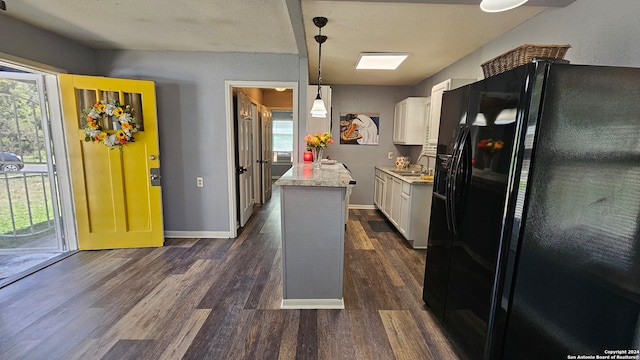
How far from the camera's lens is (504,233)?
1.30m

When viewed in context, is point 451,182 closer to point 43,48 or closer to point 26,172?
point 43,48

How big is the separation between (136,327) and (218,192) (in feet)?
6.04

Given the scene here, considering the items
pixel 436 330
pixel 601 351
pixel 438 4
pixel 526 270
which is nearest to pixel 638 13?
pixel 438 4

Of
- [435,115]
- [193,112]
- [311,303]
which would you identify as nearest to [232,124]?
[193,112]

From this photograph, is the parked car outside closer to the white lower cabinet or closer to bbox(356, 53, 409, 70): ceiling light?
bbox(356, 53, 409, 70): ceiling light

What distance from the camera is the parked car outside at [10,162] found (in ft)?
8.98

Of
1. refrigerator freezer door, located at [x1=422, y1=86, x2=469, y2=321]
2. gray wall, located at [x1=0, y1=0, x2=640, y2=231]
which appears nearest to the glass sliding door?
gray wall, located at [x1=0, y1=0, x2=640, y2=231]

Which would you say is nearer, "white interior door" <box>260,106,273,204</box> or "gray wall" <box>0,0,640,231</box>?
"gray wall" <box>0,0,640,231</box>

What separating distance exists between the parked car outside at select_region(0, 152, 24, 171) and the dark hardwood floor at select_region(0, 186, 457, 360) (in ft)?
3.84

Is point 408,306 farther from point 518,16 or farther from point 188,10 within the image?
point 188,10

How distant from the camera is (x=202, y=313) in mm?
2045

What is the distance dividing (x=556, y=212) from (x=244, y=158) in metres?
3.72

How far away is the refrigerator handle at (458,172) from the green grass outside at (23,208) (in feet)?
14.0

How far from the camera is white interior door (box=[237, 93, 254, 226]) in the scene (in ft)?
12.6
